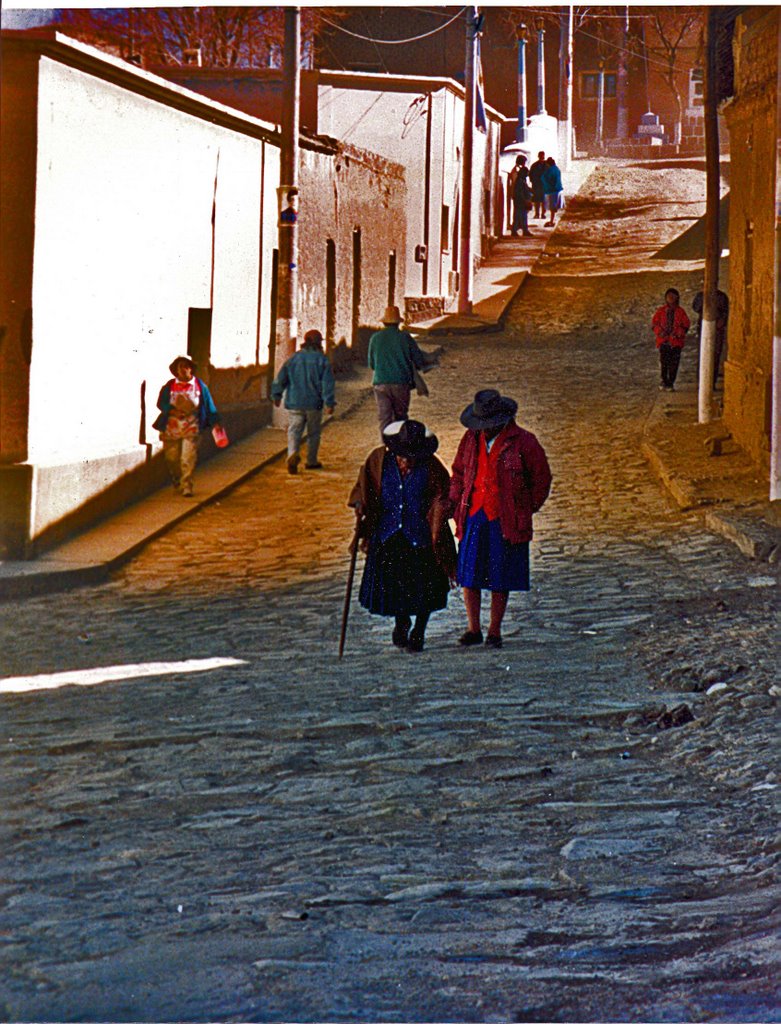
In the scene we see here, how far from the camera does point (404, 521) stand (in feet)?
26.5

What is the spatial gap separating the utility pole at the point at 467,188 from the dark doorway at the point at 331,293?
5228mm

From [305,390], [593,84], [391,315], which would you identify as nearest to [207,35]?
[593,84]

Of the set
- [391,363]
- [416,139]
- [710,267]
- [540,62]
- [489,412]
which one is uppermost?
[540,62]

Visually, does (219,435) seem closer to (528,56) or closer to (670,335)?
(670,335)

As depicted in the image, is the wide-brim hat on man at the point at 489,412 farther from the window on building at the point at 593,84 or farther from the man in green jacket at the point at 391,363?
the window on building at the point at 593,84

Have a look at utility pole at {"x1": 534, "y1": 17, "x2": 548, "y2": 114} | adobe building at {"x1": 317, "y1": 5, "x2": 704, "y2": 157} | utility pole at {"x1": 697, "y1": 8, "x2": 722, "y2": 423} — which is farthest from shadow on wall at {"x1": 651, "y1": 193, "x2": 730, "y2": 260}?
utility pole at {"x1": 697, "y1": 8, "x2": 722, "y2": 423}

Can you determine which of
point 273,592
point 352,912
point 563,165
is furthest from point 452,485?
point 563,165

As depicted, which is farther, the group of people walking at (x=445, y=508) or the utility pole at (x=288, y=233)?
the utility pole at (x=288, y=233)

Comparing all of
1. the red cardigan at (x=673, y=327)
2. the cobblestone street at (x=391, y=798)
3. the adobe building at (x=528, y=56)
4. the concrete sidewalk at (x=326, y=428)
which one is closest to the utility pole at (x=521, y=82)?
the adobe building at (x=528, y=56)

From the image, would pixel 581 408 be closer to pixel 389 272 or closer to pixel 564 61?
pixel 389 272

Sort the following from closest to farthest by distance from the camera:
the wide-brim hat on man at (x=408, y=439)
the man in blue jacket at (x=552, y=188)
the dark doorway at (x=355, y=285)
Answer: the wide-brim hat on man at (x=408, y=439) < the dark doorway at (x=355, y=285) < the man in blue jacket at (x=552, y=188)

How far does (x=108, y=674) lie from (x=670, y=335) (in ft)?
39.3

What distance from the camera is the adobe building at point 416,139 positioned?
25562 mm

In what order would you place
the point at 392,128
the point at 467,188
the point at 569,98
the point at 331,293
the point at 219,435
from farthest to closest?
the point at 569,98 → the point at 467,188 → the point at 392,128 → the point at 331,293 → the point at 219,435
